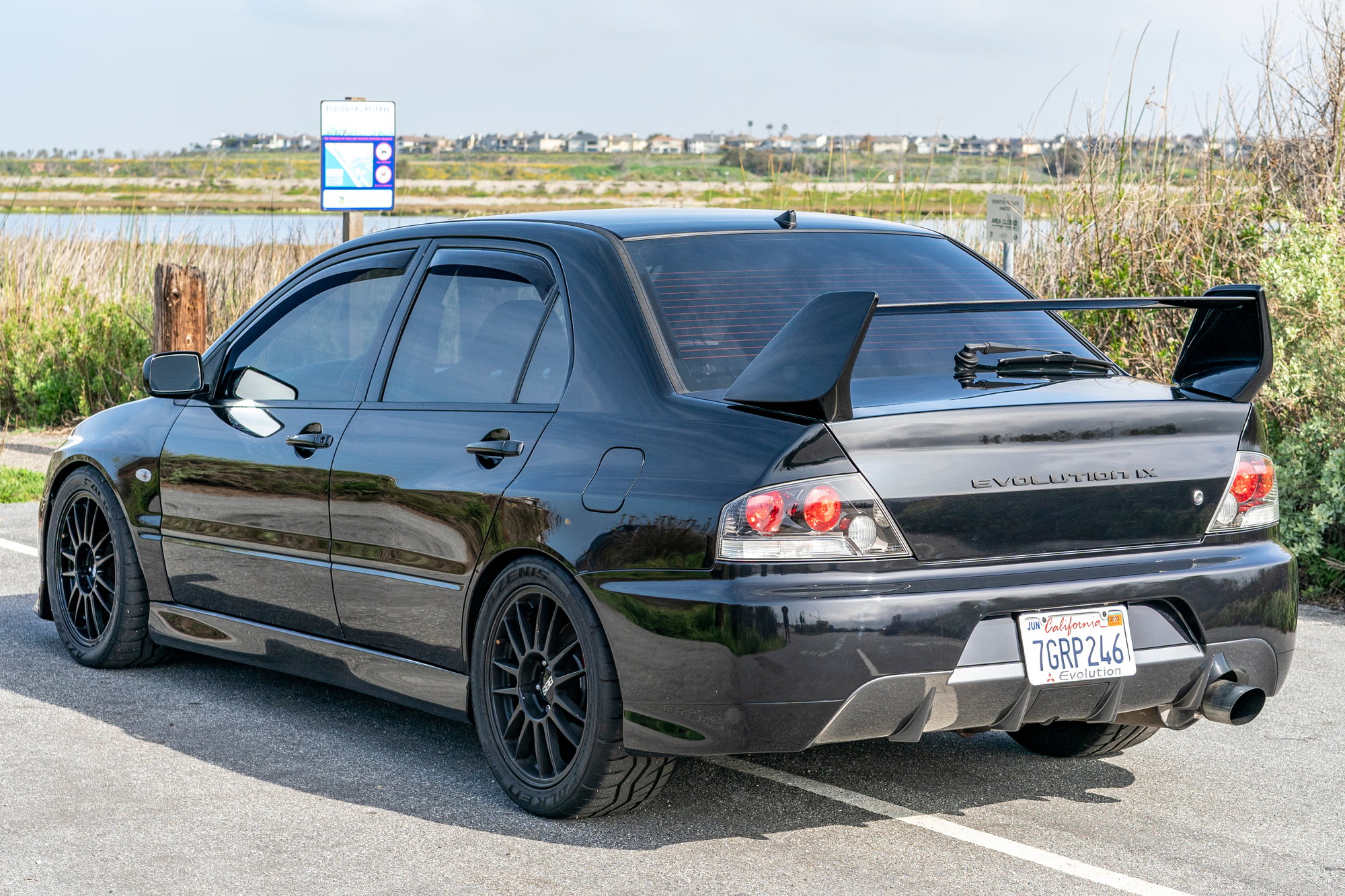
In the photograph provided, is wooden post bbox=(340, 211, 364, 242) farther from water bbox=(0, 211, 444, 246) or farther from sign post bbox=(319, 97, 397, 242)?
water bbox=(0, 211, 444, 246)

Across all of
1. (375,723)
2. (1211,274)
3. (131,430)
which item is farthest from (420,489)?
(1211,274)

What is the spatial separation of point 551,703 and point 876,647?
1.06 meters

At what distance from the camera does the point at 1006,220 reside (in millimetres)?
10938

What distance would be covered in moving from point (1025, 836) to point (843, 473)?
125 centimetres

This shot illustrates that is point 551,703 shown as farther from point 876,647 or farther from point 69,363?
point 69,363

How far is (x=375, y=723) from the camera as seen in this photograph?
5500mm

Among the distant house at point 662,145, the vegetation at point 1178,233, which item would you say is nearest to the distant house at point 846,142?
the vegetation at point 1178,233

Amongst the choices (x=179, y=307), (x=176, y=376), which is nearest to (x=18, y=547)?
(x=176, y=376)

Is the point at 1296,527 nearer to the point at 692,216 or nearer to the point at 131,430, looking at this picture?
the point at 692,216

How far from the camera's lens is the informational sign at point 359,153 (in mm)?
14062

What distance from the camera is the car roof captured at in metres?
4.74

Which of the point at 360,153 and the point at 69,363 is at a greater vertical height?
the point at 360,153

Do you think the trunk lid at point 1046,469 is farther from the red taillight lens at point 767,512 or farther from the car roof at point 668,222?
Answer: the car roof at point 668,222

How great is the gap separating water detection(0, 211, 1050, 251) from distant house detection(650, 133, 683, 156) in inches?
120
